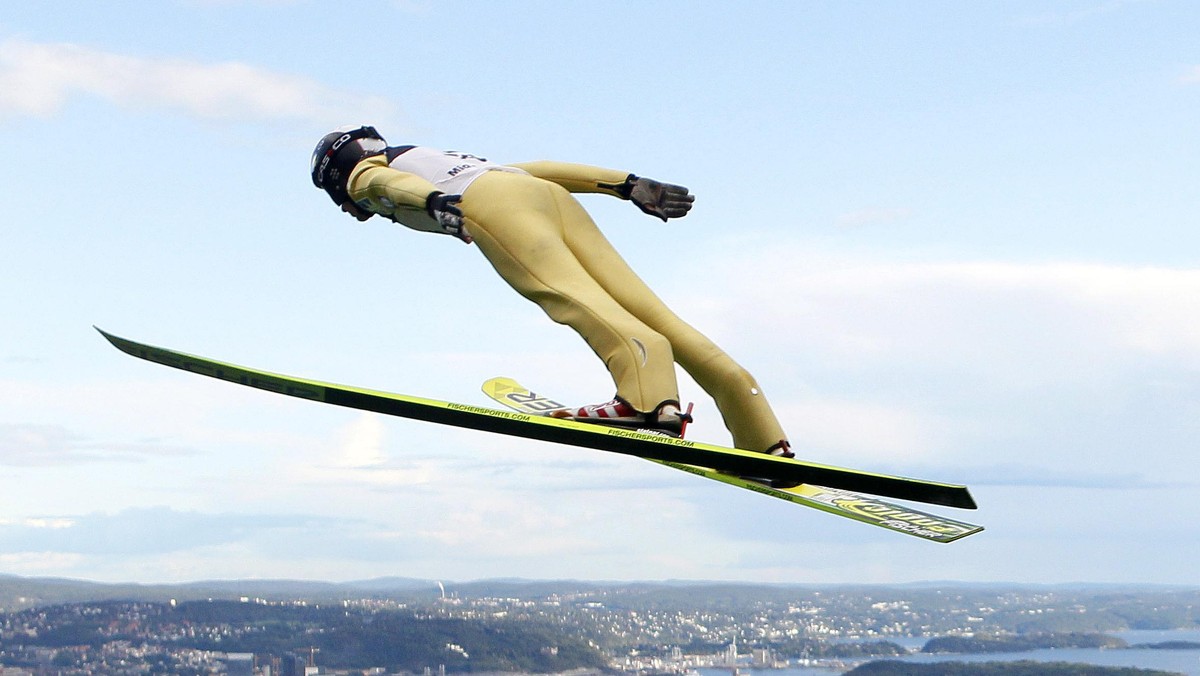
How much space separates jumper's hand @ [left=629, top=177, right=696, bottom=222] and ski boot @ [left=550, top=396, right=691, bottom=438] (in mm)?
2521

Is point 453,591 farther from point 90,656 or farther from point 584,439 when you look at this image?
point 584,439

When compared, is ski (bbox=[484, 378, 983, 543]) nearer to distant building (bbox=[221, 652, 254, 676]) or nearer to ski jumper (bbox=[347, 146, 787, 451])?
ski jumper (bbox=[347, 146, 787, 451])

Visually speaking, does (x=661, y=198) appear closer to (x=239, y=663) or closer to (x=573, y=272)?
(x=573, y=272)

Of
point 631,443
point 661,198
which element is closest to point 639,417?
point 631,443

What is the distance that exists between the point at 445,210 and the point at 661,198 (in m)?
2.29

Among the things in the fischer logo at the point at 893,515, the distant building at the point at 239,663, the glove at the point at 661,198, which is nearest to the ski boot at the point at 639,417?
the fischer logo at the point at 893,515

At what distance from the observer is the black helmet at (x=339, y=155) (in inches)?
511

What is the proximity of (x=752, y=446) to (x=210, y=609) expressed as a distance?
159937 mm

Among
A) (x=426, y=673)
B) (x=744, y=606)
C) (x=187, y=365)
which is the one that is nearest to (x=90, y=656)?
(x=426, y=673)

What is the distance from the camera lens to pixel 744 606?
188 m

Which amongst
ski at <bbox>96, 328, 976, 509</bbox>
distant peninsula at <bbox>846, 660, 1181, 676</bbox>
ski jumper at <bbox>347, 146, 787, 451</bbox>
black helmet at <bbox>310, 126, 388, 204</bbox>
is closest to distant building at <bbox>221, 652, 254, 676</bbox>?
distant peninsula at <bbox>846, 660, 1181, 676</bbox>

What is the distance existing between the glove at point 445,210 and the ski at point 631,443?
1.74 meters

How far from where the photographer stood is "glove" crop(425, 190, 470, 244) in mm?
11727

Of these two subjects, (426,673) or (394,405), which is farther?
(426,673)
